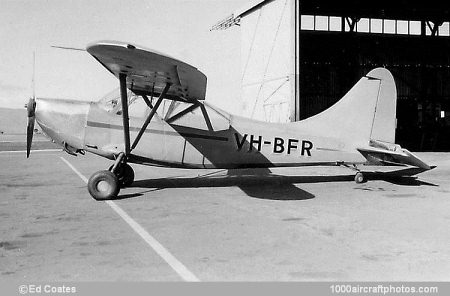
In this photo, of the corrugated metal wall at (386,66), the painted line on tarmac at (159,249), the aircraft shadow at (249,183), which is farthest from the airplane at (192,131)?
the corrugated metal wall at (386,66)

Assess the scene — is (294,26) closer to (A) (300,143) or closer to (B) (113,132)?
(A) (300,143)

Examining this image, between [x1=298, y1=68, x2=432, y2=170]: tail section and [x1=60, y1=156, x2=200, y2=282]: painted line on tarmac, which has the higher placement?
[x1=298, y1=68, x2=432, y2=170]: tail section

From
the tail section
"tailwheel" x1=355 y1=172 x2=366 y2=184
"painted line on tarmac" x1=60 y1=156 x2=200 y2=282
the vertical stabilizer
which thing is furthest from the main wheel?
the vertical stabilizer

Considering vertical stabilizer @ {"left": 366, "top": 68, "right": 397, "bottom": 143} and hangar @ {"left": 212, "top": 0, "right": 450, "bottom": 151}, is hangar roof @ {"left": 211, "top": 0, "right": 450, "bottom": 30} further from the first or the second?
vertical stabilizer @ {"left": 366, "top": 68, "right": 397, "bottom": 143}

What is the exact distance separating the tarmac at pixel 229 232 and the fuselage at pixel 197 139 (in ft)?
2.43

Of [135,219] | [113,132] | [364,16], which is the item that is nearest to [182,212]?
[135,219]

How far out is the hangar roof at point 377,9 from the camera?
23203mm

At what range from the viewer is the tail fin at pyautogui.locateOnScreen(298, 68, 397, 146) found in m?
10.5

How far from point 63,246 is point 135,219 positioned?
5.25 ft

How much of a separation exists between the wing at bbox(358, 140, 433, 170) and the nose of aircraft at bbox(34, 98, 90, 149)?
263 inches

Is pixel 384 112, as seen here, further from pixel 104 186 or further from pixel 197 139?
pixel 104 186

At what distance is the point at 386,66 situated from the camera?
25203mm

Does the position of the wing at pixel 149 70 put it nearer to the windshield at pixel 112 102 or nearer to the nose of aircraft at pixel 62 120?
the windshield at pixel 112 102

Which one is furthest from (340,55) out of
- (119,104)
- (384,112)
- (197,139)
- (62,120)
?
(62,120)
